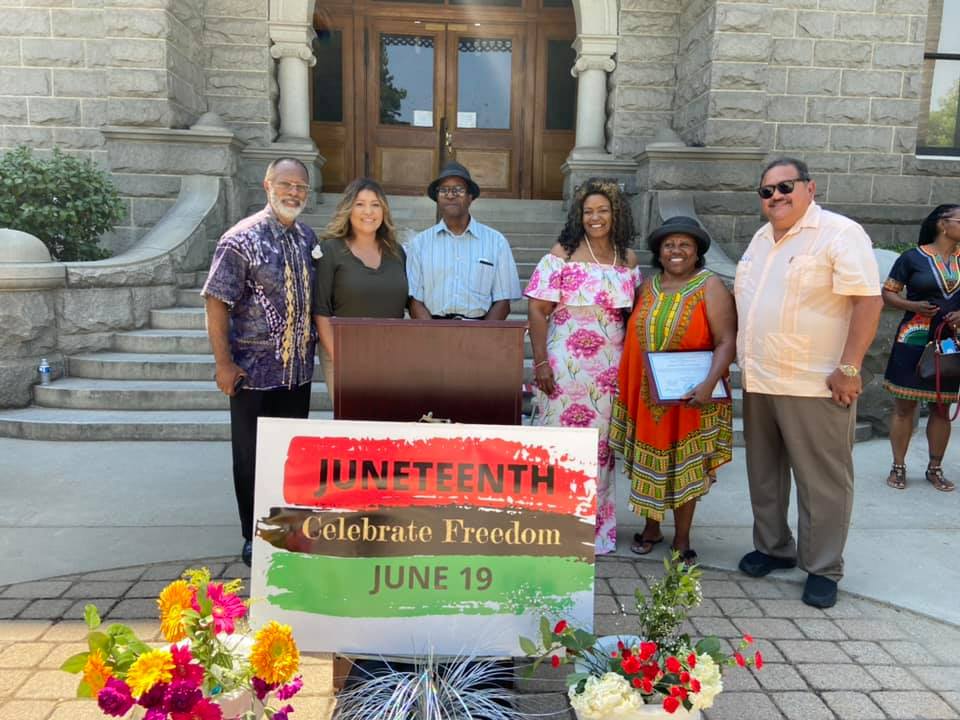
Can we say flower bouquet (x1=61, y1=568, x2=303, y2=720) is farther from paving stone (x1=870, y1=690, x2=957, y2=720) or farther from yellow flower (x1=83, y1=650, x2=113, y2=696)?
paving stone (x1=870, y1=690, x2=957, y2=720)

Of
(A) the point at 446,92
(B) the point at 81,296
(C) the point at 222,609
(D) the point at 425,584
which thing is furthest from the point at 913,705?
(A) the point at 446,92

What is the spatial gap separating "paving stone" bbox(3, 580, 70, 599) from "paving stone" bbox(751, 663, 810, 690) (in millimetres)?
2958

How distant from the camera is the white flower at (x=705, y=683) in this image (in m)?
2.03

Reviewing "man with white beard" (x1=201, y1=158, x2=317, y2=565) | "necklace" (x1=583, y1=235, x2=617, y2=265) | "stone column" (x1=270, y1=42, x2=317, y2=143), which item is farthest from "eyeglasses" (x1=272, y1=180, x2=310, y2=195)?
"stone column" (x1=270, y1=42, x2=317, y2=143)

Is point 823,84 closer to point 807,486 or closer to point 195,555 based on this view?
point 807,486

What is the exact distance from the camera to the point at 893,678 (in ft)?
8.96

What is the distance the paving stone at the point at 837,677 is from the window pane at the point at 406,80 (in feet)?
31.6

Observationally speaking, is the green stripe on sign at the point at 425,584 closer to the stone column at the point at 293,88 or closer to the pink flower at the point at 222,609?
the pink flower at the point at 222,609

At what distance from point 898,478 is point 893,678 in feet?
8.58

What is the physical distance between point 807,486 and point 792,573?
1.81 feet

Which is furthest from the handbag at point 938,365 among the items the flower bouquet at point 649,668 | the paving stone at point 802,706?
the flower bouquet at point 649,668

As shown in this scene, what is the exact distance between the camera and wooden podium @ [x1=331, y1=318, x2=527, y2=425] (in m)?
2.37

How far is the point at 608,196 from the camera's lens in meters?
3.63

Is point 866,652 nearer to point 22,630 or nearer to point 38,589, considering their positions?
point 22,630
